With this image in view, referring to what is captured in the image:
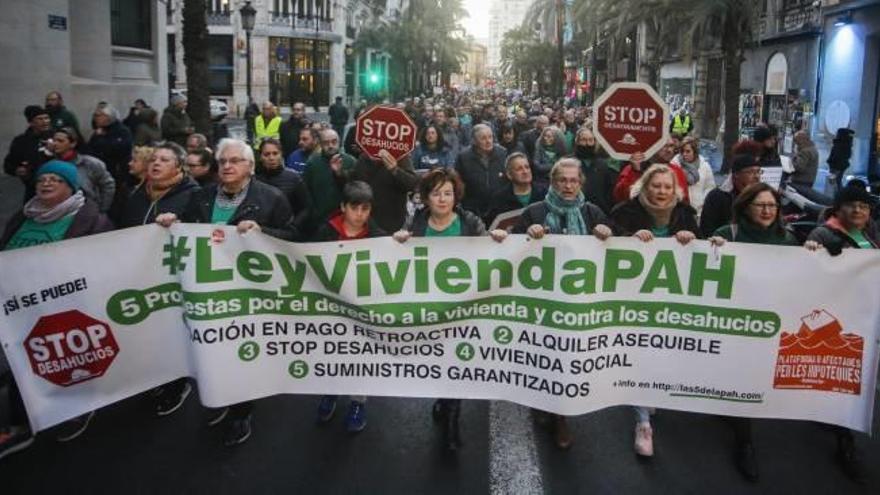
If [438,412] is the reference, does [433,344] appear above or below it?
above

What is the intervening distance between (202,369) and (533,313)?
1.90m

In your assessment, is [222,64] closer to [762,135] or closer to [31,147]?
[31,147]

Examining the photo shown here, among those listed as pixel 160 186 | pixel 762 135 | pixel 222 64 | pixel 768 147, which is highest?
pixel 222 64

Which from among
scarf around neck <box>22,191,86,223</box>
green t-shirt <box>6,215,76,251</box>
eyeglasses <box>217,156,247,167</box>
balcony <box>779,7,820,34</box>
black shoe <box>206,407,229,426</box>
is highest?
balcony <box>779,7,820,34</box>

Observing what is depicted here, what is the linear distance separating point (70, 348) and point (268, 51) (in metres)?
54.3

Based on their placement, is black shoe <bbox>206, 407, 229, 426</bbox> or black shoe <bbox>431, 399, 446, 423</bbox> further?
black shoe <bbox>206, 407, 229, 426</bbox>

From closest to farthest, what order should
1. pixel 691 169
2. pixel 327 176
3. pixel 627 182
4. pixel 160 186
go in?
pixel 160 186, pixel 627 182, pixel 327 176, pixel 691 169

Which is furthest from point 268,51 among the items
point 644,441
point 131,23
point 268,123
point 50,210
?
point 644,441

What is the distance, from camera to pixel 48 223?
4777 mm

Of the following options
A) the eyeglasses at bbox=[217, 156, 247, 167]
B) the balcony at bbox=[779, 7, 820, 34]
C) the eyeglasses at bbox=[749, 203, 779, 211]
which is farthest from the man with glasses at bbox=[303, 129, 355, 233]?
the balcony at bbox=[779, 7, 820, 34]

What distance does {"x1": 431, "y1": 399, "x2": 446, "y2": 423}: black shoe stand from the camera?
4.95 metres

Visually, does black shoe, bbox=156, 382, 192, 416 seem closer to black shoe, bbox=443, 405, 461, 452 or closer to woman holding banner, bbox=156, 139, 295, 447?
woman holding banner, bbox=156, 139, 295, 447

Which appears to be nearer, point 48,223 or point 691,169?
point 48,223

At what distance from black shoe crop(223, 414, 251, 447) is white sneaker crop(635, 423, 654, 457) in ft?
7.74
